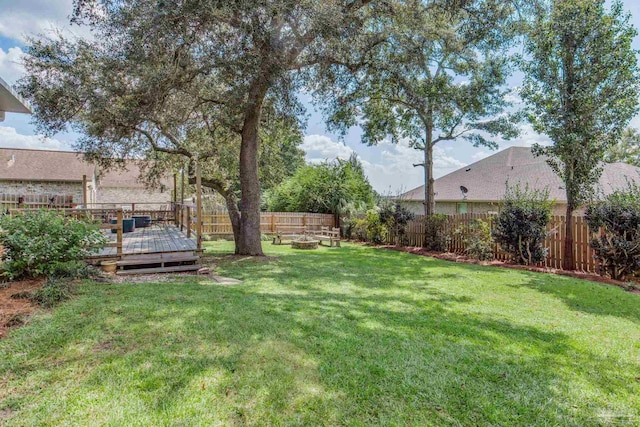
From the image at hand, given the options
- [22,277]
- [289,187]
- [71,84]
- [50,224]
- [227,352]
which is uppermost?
[71,84]

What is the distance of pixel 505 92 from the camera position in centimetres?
1294

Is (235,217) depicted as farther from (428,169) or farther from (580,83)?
(580,83)

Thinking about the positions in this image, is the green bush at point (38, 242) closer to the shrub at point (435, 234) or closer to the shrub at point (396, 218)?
the shrub at point (435, 234)

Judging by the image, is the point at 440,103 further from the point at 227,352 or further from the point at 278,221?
the point at 227,352

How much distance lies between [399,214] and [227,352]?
1209cm

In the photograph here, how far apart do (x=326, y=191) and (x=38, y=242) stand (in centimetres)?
1514

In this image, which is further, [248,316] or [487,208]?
[487,208]

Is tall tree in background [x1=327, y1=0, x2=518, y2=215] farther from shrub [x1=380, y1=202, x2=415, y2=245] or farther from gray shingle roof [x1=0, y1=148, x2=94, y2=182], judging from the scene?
gray shingle roof [x1=0, y1=148, x2=94, y2=182]

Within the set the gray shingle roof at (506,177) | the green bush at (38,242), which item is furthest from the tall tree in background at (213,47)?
the gray shingle roof at (506,177)

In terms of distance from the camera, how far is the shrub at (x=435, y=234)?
12773 millimetres

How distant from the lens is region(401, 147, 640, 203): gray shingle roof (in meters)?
16.3

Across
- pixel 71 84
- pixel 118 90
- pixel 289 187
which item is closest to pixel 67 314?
pixel 118 90

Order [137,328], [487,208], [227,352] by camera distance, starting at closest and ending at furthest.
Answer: [227,352] → [137,328] → [487,208]

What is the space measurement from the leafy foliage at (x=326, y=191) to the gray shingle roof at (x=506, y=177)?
2.90m
